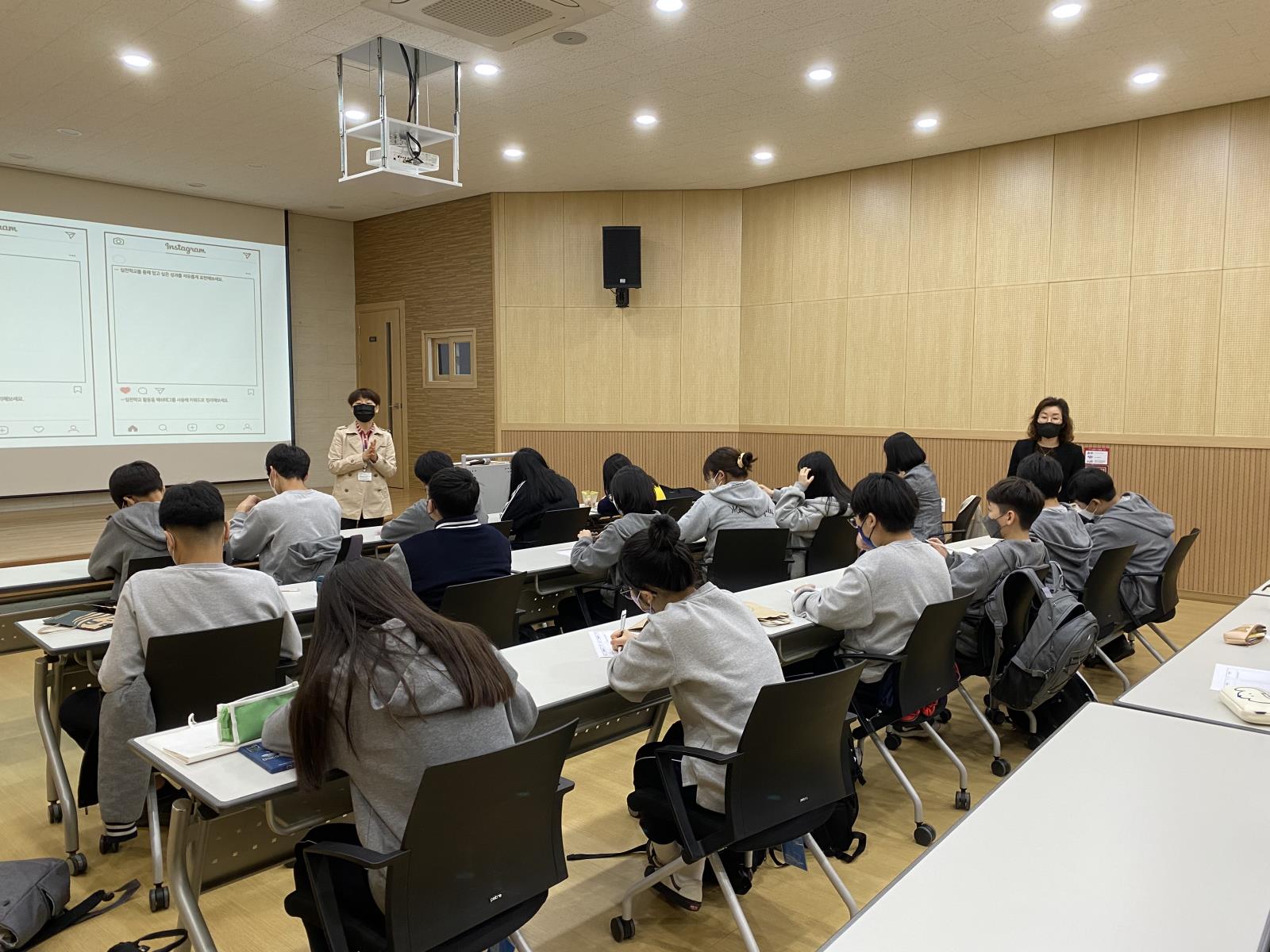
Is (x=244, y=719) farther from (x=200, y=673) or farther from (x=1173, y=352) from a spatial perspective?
(x=1173, y=352)

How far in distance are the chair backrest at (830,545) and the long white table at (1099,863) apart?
9.71ft

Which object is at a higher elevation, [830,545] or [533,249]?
[533,249]

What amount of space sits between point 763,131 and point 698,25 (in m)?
2.28

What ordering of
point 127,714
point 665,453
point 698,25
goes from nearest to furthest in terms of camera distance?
point 127,714 < point 698,25 < point 665,453

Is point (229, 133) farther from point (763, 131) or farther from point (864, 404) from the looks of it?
point (864, 404)

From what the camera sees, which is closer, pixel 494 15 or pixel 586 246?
pixel 494 15

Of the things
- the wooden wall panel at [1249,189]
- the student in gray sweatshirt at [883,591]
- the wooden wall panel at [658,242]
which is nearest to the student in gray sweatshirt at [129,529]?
the student in gray sweatshirt at [883,591]

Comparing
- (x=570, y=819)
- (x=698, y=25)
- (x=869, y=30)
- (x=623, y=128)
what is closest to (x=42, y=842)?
(x=570, y=819)

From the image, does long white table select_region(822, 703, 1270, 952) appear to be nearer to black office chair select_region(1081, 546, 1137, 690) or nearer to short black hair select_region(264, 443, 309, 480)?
black office chair select_region(1081, 546, 1137, 690)

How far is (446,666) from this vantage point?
5.78ft

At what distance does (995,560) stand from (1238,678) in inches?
42.6

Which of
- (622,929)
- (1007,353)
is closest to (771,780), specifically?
(622,929)

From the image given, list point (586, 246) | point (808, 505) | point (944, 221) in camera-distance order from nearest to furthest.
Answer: point (808, 505) → point (944, 221) → point (586, 246)

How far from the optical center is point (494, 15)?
4.82 metres
